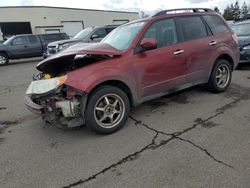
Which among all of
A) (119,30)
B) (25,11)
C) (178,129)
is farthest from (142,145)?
(25,11)

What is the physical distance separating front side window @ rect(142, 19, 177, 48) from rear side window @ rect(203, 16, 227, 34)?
3.62 ft

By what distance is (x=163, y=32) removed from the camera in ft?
15.1

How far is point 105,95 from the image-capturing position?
12.6 feet

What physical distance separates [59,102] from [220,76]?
3811 mm

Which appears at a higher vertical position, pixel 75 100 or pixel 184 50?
pixel 184 50

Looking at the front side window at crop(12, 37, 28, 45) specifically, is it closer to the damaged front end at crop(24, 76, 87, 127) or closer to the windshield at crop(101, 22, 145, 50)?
the windshield at crop(101, 22, 145, 50)

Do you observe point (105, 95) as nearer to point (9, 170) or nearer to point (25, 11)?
Result: point (9, 170)

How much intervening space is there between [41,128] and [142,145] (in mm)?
1981

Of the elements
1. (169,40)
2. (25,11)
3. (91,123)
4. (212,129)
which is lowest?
(212,129)

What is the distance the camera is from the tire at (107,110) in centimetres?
372

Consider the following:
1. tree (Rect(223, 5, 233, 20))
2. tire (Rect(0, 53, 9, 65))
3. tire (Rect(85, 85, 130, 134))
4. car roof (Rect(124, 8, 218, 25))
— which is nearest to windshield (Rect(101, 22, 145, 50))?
car roof (Rect(124, 8, 218, 25))

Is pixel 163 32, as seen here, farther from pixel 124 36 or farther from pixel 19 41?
pixel 19 41

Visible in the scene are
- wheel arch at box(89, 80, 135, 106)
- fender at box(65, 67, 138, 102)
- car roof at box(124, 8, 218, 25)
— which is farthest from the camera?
car roof at box(124, 8, 218, 25)

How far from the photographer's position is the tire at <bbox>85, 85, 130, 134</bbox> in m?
3.72
